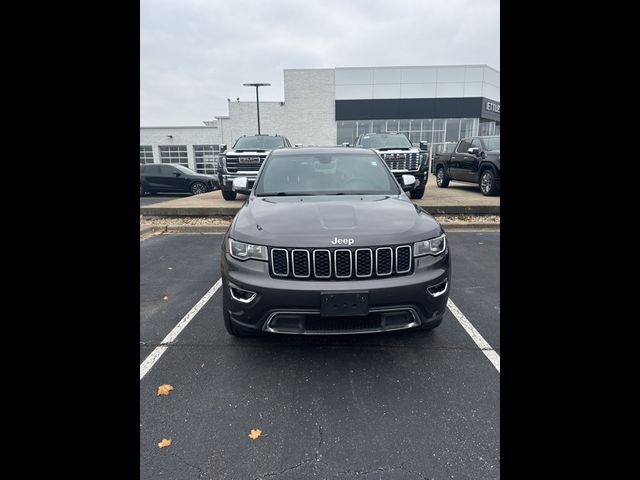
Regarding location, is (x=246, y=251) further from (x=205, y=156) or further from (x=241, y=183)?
(x=205, y=156)

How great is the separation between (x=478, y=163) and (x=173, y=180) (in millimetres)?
13397

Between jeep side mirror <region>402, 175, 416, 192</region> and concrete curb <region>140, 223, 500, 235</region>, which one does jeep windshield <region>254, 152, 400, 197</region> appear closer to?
jeep side mirror <region>402, 175, 416, 192</region>

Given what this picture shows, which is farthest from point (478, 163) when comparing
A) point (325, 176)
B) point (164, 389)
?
point (164, 389)

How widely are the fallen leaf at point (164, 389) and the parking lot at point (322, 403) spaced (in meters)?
0.04

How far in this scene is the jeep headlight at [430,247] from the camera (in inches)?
105

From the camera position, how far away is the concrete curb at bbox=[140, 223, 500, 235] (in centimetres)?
809

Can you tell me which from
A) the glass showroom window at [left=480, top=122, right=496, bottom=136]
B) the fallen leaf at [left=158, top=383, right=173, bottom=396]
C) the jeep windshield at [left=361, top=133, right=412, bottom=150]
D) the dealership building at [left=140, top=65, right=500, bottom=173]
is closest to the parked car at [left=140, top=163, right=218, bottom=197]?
the jeep windshield at [left=361, top=133, right=412, bottom=150]

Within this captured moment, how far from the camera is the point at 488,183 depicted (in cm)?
1027

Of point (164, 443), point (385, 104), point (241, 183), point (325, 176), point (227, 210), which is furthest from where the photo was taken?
point (385, 104)
